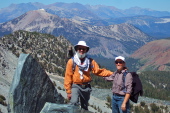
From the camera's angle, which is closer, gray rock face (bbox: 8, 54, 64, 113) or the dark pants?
gray rock face (bbox: 8, 54, 64, 113)

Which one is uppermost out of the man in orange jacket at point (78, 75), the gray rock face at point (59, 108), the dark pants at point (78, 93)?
the man in orange jacket at point (78, 75)

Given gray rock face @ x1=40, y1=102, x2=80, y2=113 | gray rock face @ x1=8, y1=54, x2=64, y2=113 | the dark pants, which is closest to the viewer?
gray rock face @ x1=40, y1=102, x2=80, y2=113

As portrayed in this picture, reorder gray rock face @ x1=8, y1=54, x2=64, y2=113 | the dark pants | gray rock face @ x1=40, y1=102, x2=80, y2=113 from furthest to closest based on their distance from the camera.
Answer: the dark pants → gray rock face @ x1=8, y1=54, x2=64, y2=113 → gray rock face @ x1=40, y1=102, x2=80, y2=113

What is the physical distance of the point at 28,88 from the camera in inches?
318

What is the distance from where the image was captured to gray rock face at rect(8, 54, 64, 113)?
7602 mm

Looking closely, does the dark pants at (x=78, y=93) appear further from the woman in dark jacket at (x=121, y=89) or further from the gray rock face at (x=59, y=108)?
the woman in dark jacket at (x=121, y=89)

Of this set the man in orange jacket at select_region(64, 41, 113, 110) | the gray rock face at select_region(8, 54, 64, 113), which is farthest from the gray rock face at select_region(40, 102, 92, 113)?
the gray rock face at select_region(8, 54, 64, 113)

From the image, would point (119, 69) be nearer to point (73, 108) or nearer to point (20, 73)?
point (73, 108)

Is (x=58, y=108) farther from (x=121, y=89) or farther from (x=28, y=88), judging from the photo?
(x=121, y=89)

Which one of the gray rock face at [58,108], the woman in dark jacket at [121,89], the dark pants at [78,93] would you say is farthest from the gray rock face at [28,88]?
the woman in dark jacket at [121,89]

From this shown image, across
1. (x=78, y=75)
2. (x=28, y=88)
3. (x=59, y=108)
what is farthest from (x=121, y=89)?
(x=28, y=88)

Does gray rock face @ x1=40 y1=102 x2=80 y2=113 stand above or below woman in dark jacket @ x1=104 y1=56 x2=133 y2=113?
below

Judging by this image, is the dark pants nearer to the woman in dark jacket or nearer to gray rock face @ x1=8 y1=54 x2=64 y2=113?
the woman in dark jacket

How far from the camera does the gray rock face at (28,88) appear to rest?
7.60 metres
